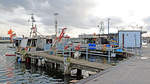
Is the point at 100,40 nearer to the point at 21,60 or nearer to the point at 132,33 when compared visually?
the point at 132,33

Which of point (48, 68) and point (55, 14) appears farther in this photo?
point (55, 14)

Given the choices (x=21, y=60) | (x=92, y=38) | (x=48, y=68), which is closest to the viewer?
(x=48, y=68)

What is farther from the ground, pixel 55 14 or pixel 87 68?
pixel 55 14

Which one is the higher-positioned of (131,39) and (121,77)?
(131,39)

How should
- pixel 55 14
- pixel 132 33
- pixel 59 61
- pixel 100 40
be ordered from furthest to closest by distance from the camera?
pixel 100 40 < pixel 55 14 < pixel 132 33 < pixel 59 61

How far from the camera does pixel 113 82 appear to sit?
4.98 m

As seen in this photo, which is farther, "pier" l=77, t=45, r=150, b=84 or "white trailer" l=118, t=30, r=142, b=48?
"white trailer" l=118, t=30, r=142, b=48

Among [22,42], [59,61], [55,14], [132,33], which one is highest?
[55,14]

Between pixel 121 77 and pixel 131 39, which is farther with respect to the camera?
pixel 131 39

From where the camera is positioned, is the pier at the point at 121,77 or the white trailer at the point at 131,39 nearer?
the pier at the point at 121,77

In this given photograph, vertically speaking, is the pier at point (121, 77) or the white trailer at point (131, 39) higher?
the white trailer at point (131, 39)

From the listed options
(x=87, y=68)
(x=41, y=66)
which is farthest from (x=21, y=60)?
(x=87, y=68)

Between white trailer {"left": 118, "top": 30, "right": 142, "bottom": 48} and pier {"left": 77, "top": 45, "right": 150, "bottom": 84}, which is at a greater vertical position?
white trailer {"left": 118, "top": 30, "right": 142, "bottom": 48}

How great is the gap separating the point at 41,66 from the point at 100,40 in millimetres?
24406
